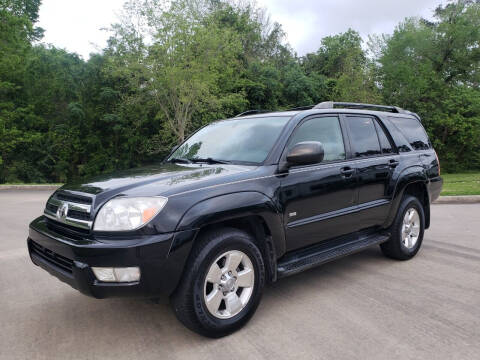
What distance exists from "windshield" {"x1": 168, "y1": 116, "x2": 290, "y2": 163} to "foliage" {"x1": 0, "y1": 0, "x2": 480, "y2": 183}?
19.6 metres

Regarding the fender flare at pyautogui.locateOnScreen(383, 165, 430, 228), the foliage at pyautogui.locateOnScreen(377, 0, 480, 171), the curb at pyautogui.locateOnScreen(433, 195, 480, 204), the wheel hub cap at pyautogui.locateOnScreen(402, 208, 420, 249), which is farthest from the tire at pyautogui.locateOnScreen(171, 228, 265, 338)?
the foliage at pyautogui.locateOnScreen(377, 0, 480, 171)

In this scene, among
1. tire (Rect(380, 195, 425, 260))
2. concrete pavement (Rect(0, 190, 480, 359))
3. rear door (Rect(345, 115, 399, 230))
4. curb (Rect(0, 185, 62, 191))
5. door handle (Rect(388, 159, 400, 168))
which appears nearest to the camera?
concrete pavement (Rect(0, 190, 480, 359))

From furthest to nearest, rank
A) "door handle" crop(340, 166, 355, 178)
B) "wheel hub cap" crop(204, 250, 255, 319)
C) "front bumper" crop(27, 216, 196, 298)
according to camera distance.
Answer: "door handle" crop(340, 166, 355, 178) → "wheel hub cap" crop(204, 250, 255, 319) → "front bumper" crop(27, 216, 196, 298)

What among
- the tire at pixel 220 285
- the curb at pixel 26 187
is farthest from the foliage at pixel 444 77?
the tire at pixel 220 285

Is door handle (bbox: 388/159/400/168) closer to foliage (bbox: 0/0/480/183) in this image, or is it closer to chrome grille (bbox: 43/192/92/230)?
chrome grille (bbox: 43/192/92/230)

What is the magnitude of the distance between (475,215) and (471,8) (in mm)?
31493

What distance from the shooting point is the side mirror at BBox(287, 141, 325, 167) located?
3.21 metres

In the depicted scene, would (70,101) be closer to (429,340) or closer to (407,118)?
(407,118)

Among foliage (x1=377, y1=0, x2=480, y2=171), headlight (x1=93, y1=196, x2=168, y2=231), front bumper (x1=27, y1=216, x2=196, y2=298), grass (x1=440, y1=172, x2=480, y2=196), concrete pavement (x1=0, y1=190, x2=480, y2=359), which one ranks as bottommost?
grass (x1=440, y1=172, x2=480, y2=196)

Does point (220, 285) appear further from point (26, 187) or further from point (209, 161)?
point (26, 187)

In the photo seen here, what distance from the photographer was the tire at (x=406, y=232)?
14.9 ft

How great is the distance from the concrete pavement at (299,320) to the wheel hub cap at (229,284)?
227 mm

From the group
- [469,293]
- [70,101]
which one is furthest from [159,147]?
[469,293]

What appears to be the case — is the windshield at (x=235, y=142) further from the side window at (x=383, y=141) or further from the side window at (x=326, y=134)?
the side window at (x=383, y=141)
